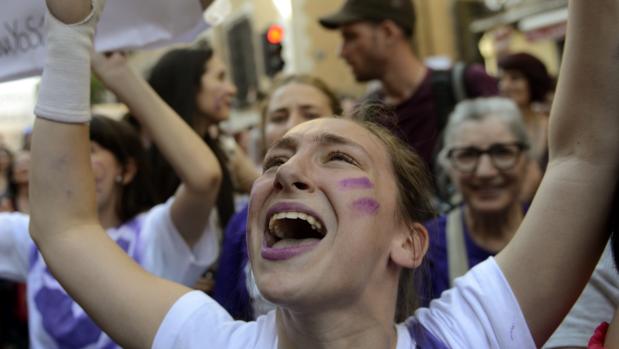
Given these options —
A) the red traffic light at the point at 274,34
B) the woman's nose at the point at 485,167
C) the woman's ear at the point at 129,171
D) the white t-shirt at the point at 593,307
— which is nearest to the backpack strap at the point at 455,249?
the woman's nose at the point at 485,167

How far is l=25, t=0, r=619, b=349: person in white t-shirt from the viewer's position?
5.66ft

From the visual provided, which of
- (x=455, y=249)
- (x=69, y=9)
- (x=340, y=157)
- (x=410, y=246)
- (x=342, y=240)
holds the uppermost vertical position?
(x=69, y=9)

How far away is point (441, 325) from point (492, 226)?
1.45m

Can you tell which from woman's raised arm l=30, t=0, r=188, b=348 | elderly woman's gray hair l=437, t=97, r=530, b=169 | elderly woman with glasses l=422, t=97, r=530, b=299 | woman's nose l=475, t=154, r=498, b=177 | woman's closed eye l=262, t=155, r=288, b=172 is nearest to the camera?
woman's raised arm l=30, t=0, r=188, b=348

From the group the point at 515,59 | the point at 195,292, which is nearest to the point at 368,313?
the point at 195,292

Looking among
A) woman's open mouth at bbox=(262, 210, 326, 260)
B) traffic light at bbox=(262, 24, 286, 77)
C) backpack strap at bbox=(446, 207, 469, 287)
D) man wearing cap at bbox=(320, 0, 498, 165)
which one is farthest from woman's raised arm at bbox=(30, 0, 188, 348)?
traffic light at bbox=(262, 24, 286, 77)

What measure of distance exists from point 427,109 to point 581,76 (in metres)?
2.49

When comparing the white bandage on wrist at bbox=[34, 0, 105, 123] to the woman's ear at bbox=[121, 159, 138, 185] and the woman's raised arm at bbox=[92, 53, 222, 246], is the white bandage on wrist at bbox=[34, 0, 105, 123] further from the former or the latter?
the woman's ear at bbox=[121, 159, 138, 185]

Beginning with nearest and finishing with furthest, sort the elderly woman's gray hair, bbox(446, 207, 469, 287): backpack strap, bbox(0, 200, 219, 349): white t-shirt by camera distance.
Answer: bbox(0, 200, 219, 349): white t-shirt
bbox(446, 207, 469, 287): backpack strap
the elderly woman's gray hair

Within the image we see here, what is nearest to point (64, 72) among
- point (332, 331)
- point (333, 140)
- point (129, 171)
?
point (333, 140)

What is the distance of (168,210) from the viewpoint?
2.87m

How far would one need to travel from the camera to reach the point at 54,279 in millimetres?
2744

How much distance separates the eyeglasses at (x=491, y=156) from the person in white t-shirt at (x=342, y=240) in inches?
55.7

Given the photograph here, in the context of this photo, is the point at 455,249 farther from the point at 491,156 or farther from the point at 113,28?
the point at 113,28
